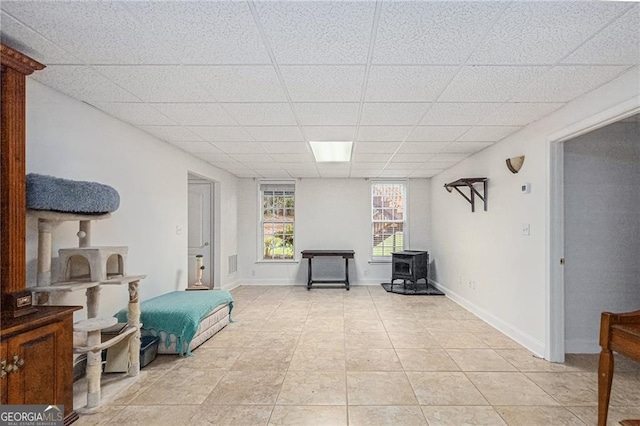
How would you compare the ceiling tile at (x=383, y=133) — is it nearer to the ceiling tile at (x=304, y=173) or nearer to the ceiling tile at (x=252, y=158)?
the ceiling tile at (x=252, y=158)

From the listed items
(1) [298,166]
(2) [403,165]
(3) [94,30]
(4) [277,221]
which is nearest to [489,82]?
(3) [94,30]

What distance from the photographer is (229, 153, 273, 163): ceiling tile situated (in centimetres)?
493

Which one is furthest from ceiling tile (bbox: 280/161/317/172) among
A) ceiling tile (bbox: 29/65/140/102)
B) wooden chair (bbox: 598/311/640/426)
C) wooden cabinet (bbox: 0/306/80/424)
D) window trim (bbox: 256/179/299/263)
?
wooden chair (bbox: 598/311/640/426)

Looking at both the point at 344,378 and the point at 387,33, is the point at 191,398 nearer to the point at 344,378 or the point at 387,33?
the point at 344,378

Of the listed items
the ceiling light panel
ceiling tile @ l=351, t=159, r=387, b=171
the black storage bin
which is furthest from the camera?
ceiling tile @ l=351, t=159, r=387, b=171

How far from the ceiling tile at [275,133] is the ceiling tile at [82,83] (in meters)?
1.20

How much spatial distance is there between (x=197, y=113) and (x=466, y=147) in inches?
133

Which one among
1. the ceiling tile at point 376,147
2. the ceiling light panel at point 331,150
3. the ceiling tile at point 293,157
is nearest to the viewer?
the ceiling tile at point 376,147

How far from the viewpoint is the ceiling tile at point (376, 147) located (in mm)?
4203

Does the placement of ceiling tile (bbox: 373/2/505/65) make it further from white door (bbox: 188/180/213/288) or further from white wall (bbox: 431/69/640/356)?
white door (bbox: 188/180/213/288)

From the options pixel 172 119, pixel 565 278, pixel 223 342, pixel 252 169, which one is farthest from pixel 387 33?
pixel 252 169

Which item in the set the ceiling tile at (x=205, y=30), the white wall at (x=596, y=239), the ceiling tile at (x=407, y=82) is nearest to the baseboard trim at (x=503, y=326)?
the white wall at (x=596, y=239)

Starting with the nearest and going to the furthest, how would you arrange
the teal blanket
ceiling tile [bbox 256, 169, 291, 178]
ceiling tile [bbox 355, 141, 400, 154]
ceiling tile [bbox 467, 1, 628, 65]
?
ceiling tile [bbox 467, 1, 628, 65] → the teal blanket → ceiling tile [bbox 355, 141, 400, 154] → ceiling tile [bbox 256, 169, 291, 178]

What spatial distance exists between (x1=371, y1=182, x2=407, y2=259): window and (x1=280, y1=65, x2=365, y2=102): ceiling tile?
186 inches
